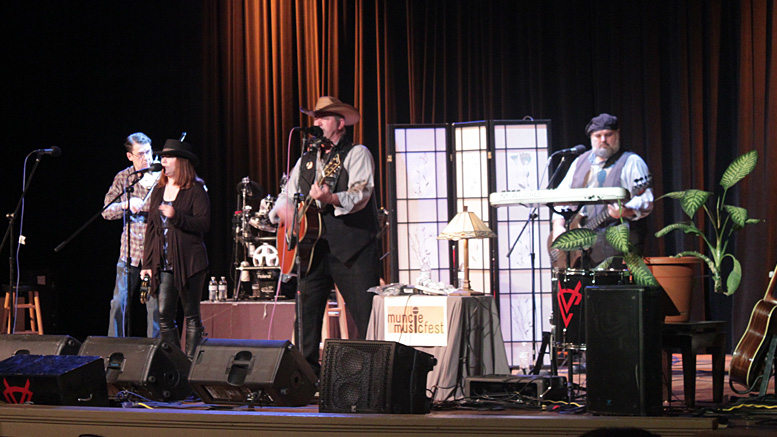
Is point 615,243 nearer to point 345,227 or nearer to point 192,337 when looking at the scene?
point 345,227

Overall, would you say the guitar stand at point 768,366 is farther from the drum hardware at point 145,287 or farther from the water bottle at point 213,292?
the water bottle at point 213,292

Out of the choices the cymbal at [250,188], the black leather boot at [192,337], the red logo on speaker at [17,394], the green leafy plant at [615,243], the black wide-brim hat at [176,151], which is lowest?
the red logo on speaker at [17,394]

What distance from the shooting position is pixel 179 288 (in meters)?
4.55

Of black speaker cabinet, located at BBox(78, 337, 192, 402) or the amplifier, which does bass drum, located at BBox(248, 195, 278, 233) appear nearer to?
black speaker cabinet, located at BBox(78, 337, 192, 402)

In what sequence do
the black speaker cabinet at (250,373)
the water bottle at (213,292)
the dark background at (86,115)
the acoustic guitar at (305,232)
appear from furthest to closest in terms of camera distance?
the dark background at (86,115)
the water bottle at (213,292)
the acoustic guitar at (305,232)
the black speaker cabinet at (250,373)

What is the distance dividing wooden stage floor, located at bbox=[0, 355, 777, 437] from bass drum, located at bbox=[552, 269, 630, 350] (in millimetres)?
826

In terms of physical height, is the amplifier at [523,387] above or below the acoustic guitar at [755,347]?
below

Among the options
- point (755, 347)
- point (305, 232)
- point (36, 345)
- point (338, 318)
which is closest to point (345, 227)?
point (305, 232)

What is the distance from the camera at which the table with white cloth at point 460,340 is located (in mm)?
4113

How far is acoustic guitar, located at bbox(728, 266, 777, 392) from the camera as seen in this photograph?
3.64 m

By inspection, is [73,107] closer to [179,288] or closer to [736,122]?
[179,288]

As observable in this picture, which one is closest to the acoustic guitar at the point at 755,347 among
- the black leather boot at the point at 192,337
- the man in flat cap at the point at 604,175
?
the man in flat cap at the point at 604,175

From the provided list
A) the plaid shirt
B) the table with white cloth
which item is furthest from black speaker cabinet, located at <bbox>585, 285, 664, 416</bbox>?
the plaid shirt

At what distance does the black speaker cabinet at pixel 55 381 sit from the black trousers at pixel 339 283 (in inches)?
48.5
